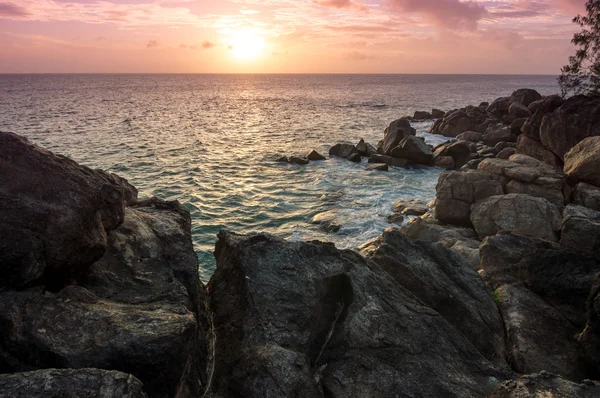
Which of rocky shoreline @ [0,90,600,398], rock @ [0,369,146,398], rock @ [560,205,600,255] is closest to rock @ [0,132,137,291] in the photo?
rocky shoreline @ [0,90,600,398]

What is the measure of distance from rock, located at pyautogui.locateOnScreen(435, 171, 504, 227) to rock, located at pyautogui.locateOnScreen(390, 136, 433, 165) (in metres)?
17.6

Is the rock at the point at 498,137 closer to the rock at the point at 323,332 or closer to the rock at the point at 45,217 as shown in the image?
the rock at the point at 323,332

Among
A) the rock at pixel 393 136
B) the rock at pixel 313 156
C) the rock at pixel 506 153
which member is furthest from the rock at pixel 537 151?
the rock at pixel 313 156

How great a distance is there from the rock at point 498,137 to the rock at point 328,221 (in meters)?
26.7

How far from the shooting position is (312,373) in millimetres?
7441

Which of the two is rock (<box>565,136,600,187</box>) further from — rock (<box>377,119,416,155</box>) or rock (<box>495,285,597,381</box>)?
rock (<box>377,119,416,155</box>)

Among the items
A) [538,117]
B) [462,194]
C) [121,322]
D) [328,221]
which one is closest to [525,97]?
[538,117]

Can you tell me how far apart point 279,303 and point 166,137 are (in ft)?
169

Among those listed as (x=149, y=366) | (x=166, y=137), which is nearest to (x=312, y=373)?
(x=149, y=366)

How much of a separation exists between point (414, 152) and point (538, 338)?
30526mm

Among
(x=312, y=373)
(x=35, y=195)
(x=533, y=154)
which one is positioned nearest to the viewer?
(x=35, y=195)

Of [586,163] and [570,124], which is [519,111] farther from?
[586,163]

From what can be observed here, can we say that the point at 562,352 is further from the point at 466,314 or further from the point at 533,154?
the point at 533,154

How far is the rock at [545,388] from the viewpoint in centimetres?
641
